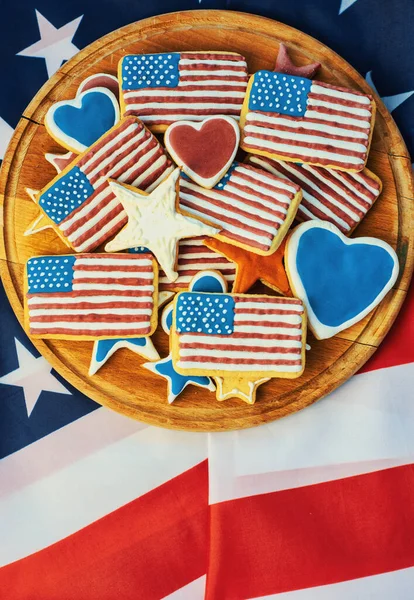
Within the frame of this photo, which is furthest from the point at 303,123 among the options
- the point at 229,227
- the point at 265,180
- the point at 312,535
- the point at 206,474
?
the point at 312,535

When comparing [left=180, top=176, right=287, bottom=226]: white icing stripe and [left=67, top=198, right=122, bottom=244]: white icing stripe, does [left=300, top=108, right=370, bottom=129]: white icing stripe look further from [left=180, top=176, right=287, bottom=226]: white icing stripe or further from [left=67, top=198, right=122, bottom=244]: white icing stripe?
[left=67, top=198, right=122, bottom=244]: white icing stripe

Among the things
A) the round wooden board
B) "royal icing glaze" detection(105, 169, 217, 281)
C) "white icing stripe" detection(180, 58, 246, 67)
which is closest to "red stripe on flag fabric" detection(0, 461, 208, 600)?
the round wooden board

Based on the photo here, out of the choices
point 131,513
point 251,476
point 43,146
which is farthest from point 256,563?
point 43,146

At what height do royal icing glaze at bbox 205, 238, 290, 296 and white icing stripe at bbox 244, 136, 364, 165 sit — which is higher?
white icing stripe at bbox 244, 136, 364, 165

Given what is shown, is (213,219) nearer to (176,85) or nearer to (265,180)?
(265,180)

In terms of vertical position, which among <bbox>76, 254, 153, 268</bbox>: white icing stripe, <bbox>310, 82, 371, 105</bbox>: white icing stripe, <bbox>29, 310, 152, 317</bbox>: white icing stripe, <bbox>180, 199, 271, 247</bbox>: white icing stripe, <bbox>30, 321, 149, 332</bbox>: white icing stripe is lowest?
<bbox>30, 321, 149, 332</bbox>: white icing stripe

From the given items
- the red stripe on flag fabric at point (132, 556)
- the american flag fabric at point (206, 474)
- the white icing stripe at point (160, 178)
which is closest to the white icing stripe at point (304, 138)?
the white icing stripe at point (160, 178)

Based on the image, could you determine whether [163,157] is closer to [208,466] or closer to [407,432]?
[208,466]
